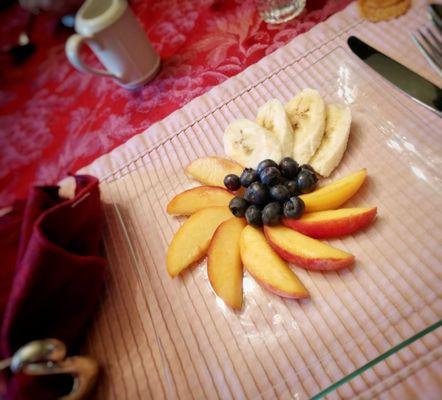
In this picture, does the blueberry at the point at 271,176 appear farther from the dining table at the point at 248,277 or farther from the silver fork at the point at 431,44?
the silver fork at the point at 431,44

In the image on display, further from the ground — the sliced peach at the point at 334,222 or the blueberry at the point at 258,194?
the blueberry at the point at 258,194

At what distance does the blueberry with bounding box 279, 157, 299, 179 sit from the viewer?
23.9 inches

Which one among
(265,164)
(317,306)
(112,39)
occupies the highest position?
(112,39)

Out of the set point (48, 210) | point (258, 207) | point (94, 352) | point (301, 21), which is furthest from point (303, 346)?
point (301, 21)

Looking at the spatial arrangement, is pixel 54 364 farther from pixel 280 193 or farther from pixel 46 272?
pixel 280 193

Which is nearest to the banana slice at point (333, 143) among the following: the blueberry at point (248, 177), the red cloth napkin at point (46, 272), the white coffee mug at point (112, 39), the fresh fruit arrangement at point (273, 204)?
the fresh fruit arrangement at point (273, 204)

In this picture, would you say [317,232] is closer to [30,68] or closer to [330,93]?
[330,93]


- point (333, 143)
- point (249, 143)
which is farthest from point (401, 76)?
point (249, 143)

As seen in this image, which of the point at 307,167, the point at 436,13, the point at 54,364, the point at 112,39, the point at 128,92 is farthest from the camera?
the point at 128,92

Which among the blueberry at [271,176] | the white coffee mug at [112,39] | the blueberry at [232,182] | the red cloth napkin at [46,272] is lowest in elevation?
the blueberry at [232,182]

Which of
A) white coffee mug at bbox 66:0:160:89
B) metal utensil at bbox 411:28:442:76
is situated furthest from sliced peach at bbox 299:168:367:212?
white coffee mug at bbox 66:0:160:89

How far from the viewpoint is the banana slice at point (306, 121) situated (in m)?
0.64

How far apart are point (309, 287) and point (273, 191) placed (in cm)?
16

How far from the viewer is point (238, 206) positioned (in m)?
0.60
